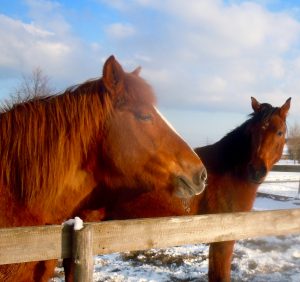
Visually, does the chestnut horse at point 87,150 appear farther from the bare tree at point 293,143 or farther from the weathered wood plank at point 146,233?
the bare tree at point 293,143

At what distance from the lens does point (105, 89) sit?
241 cm

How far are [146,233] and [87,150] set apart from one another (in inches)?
27.0

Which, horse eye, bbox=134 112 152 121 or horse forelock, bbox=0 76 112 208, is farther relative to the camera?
horse eye, bbox=134 112 152 121

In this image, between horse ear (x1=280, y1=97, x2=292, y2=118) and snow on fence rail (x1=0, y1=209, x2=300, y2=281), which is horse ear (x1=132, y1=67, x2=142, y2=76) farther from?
horse ear (x1=280, y1=97, x2=292, y2=118)

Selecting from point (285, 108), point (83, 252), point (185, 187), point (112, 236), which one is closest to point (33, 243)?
point (83, 252)

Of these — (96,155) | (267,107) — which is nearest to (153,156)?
(96,155)

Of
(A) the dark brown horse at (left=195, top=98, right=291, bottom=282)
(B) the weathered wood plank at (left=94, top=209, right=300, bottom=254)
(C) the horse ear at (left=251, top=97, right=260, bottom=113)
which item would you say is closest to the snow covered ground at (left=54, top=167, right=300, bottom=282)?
(A) the dark brown horse at (left=195, top=98, right=291, bottom=282)

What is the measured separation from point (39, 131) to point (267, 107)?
3.49m

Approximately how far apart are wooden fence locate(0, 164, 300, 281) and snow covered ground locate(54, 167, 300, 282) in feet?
9.31

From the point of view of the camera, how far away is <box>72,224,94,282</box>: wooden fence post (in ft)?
6.23

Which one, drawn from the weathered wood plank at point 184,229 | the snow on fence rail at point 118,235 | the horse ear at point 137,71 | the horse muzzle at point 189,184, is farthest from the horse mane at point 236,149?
the horse muzzle at point 189,184

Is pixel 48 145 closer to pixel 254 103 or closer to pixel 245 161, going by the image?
pixel 245 161

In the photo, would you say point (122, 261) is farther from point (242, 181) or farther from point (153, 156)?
point (153, 156)

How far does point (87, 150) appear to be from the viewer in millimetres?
2346
